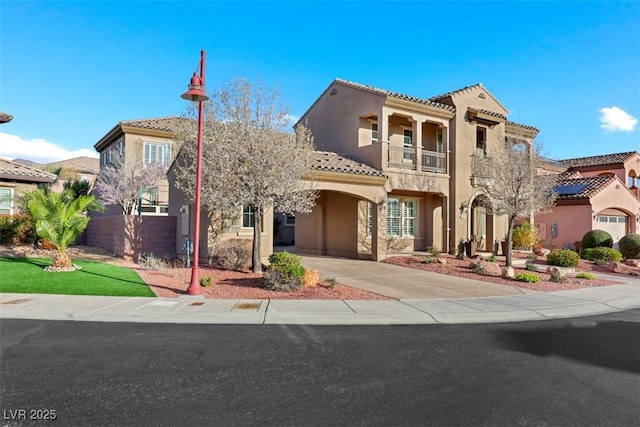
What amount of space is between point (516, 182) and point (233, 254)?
11529mm

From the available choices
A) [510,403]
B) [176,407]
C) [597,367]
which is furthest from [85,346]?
[597,367]

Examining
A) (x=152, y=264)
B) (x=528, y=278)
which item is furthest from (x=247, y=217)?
(x=528, y=278)

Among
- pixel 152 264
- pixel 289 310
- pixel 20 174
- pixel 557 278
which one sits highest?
pixel 20 174

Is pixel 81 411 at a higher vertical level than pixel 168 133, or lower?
lower

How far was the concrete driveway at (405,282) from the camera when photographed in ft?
38.1

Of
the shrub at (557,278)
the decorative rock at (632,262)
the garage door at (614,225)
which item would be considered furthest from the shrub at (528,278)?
the garage door at (614,225)

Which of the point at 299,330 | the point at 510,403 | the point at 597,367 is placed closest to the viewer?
the point at 510,403

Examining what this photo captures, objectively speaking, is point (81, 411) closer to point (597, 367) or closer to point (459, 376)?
point (459, 376)

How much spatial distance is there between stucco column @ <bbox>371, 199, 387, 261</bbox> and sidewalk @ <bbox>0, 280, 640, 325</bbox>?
8.11m

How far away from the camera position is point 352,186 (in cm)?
1786

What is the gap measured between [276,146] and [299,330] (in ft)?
21.5

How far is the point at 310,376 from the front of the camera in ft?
17.4

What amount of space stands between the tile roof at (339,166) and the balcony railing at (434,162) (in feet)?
12.1

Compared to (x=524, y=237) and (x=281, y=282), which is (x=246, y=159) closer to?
(x=281, y=282)
